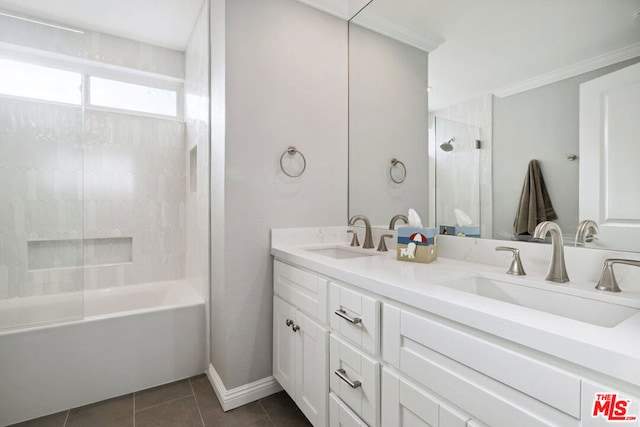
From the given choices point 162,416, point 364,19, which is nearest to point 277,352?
point 162,416

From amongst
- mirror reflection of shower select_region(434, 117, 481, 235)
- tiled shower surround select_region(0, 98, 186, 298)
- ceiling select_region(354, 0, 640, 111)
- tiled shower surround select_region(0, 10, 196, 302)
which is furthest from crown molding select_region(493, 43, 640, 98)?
tiled shower surround select_region(0, 98, 186, 298)

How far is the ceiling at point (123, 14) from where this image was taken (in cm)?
224

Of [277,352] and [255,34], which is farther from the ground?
[255,34]

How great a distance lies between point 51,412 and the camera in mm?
1744

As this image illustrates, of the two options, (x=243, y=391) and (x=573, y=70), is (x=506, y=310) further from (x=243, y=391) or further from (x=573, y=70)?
(x=243, y=391)

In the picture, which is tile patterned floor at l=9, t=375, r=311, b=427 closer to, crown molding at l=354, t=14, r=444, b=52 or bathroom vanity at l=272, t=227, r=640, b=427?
bathroom vanity at l=272, t=227, r=640, b=427

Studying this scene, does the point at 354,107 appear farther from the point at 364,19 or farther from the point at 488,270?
the point at 488,270

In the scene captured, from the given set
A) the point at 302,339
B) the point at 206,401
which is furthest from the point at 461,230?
the point at 206,401

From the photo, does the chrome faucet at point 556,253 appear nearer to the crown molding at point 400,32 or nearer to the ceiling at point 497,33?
the ceiling at point 497,33

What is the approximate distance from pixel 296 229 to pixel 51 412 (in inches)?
67.1

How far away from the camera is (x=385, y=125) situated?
196cm

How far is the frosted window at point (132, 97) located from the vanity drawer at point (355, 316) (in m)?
2.57

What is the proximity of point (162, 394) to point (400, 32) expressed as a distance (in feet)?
8.59

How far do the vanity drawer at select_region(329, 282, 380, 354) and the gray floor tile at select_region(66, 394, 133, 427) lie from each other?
1.34 metres
